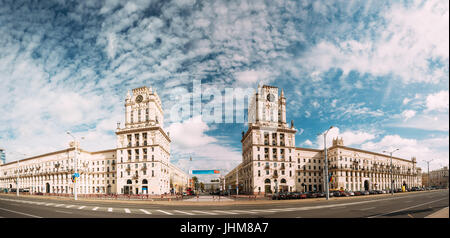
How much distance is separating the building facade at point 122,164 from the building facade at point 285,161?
30.1 meters

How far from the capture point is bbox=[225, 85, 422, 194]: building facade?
8331 centimetres

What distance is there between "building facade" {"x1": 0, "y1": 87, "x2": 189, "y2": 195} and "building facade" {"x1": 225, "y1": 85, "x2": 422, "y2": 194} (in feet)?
98.9

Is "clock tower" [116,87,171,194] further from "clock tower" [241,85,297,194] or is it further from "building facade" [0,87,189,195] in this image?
"clock tower" [241,85,297,194]

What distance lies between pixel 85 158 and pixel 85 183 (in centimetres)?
1041

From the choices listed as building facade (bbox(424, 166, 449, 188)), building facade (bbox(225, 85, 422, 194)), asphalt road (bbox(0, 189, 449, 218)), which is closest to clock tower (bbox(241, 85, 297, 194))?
building facade (bbox(225, 85, 422, 194))

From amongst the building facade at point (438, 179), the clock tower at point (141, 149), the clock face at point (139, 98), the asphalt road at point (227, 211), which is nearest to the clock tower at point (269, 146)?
the clock tower at point (141, 149)

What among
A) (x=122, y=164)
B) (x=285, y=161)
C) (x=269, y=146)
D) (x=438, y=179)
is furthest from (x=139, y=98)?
(x=438, y=179)

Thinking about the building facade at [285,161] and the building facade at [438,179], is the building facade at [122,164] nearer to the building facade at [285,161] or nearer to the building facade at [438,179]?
the building facade at [285,161]

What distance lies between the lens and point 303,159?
335ft

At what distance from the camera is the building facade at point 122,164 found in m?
81.2

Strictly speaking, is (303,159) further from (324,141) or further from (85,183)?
(85,183)

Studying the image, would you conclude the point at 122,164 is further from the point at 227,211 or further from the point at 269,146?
the point at 227,211
